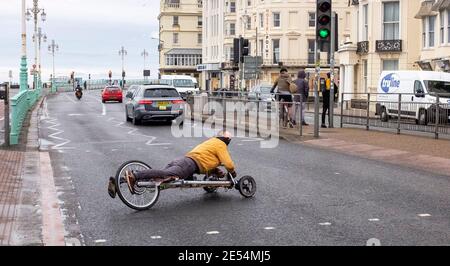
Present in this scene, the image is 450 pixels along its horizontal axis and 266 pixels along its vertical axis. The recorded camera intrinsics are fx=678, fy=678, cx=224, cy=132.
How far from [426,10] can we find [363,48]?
19.9 feet

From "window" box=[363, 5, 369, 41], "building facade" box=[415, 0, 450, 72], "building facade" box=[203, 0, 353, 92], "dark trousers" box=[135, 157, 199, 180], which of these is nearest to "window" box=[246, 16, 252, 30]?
"building facade" box=[203, 0, 353, 92]

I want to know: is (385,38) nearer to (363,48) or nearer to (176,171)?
(363,48)

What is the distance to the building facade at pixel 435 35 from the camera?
34781 millimetres

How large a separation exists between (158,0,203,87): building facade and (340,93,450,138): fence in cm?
9477

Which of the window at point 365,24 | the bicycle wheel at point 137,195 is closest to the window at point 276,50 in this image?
the window at point 365,24

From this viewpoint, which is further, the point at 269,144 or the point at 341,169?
the point at 269,144

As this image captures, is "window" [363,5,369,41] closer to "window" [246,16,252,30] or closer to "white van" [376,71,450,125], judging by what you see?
"white van" [376,71,450,125]

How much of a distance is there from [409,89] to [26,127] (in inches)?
652

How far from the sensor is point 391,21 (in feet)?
135

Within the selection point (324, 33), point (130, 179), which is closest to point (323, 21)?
point (324, 33)

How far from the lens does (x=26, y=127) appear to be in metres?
24.0

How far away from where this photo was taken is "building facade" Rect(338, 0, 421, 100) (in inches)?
1596

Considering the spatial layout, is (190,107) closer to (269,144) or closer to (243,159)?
(269,144)
